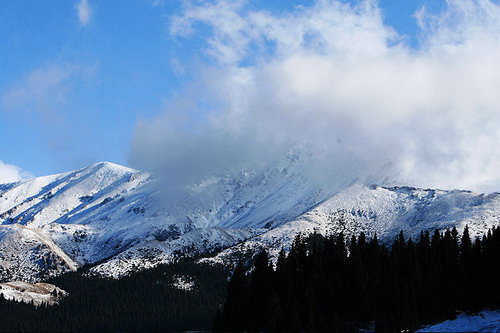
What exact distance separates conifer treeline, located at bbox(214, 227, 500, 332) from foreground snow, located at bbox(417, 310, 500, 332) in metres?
20.6

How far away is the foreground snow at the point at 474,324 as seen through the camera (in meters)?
77.4

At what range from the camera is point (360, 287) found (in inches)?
5615

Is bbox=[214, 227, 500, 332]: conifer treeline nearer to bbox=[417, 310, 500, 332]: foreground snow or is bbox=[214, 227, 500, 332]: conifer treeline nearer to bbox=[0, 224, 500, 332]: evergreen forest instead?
bbox=[0, 224, 500, 332]: evergreen forest

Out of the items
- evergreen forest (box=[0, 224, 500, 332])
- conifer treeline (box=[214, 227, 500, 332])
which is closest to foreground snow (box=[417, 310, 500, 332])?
evergreen forest (box=[0, 224, 500, 332])

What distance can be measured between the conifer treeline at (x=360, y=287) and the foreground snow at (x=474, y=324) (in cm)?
2060

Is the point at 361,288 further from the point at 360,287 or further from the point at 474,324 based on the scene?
the point at 474,324

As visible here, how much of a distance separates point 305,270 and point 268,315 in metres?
22.1

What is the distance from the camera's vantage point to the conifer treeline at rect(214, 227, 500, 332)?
408 ft

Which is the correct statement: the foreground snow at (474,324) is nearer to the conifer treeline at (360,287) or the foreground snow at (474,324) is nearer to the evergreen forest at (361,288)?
the evergreen forest at (361,288)

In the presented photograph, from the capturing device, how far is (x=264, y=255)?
Result: 506 feet

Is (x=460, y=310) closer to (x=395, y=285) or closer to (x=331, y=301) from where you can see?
(x=395, y=285)

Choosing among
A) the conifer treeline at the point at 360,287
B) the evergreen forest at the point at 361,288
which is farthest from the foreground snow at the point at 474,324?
the conifer treeline at the point at 360,287

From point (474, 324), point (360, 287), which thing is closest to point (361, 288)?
point (360, 287)

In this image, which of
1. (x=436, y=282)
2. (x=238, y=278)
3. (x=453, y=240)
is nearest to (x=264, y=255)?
(x=238, y=278)
